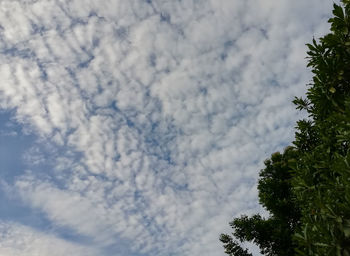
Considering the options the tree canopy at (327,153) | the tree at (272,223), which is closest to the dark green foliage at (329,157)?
the tree canopy at (327,153)

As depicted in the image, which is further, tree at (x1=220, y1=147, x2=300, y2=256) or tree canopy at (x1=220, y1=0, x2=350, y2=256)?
tree at (x1=220, y1=147, x2=300, y2=256)

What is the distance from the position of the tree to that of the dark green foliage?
6.19 metres

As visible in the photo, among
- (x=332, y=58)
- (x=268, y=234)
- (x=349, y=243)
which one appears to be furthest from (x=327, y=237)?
(x=268, y=234)

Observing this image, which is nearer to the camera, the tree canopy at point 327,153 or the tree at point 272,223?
the tree canopy at point 327,153

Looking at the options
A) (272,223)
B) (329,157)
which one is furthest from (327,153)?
(272,223)

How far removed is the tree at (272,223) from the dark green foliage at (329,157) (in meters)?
Result: 6.19

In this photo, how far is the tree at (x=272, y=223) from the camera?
14430mm

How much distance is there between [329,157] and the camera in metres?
7.66

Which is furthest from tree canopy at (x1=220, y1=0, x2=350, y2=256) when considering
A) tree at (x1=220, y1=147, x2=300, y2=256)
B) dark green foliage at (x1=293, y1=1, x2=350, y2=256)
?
tree at (x1=220, y1=147, x2=300, y2=256)

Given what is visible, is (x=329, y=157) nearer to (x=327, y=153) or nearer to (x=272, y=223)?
(x=327, y=153)

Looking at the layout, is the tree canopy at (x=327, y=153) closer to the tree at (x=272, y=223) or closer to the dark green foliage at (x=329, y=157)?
the dark green foliage at (x=329, y=157)

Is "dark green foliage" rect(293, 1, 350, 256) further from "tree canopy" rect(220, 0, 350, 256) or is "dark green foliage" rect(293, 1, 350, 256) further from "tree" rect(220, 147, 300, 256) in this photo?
"tree" rect(220, 147, 300, 256)

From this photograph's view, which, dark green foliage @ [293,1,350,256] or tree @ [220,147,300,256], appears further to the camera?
tree @ [220,147,300,256]

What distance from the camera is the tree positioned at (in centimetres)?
1443
